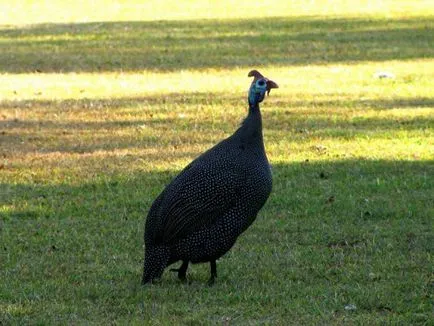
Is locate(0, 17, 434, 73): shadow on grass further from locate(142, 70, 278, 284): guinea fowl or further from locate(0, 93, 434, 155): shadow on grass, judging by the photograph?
locate(142, 70, 278, 284): guinea fowl

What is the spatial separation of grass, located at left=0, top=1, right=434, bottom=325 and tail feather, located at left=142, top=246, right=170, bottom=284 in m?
0.12

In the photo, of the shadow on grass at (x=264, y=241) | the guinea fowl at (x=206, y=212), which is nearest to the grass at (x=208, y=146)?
the shadow on grass at (x=264, y=241)

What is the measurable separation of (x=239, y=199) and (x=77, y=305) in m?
1.23

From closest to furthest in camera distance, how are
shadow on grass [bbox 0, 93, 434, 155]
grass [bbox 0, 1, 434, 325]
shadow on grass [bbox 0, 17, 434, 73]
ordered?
grass [bbox 0, 1, 434, 325] < shadow on grass [bbox 0, 93, 434, 155] < shadow on grass [bbox 0, 17, 434, 73]

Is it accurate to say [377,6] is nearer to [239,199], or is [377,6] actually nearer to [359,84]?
[359,84]

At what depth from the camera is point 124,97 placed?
1689cm

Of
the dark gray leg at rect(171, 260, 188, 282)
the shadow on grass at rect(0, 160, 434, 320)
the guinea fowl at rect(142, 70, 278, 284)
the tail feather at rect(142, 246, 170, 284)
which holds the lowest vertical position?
the shadow on grass at rect(0, 160, 434, 320)

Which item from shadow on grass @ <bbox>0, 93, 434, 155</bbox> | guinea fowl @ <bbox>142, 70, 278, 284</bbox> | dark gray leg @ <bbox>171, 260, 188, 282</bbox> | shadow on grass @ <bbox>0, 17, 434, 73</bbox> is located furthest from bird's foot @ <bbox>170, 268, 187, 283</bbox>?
shadow on grass @ <bbox>0, 17, 434, 73</bbox>

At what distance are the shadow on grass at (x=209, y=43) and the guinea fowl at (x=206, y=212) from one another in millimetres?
11915

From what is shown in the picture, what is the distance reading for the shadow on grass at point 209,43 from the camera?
20.5m

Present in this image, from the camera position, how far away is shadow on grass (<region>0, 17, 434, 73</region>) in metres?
20.5

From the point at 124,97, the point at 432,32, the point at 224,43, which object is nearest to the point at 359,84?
the point at 124,97

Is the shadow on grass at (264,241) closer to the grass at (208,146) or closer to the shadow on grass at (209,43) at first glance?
the grass at (208,146)

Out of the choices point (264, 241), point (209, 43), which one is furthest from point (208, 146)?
point (209, 43)
